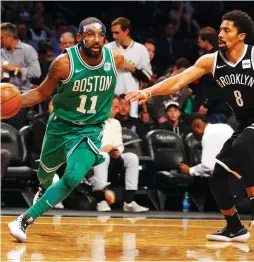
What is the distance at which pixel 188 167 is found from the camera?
10.7 m

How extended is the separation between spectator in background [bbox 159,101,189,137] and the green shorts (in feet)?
13.0

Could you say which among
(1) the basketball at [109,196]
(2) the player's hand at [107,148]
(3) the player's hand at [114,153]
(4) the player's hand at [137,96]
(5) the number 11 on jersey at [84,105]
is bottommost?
(1) the basketball at [109,196]

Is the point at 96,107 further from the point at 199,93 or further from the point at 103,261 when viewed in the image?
the point at 199,93

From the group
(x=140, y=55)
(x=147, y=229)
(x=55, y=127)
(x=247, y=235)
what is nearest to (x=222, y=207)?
(x=247, y=235)

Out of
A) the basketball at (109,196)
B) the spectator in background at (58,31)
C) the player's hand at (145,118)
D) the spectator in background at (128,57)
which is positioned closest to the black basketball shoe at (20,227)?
the basketball at (109,196)

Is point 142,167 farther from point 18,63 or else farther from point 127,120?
point 18,63

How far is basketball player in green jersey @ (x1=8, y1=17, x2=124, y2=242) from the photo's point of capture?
707cm

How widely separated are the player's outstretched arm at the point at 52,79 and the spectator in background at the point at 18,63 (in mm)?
3679

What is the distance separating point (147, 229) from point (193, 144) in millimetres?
3256

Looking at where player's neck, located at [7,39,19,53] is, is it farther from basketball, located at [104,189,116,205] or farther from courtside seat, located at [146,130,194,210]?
basketball, located at [104,189,116,205]

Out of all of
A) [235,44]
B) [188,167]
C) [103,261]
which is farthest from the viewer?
[188,167]

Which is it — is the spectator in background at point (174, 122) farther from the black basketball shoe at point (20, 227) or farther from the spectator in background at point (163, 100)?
the black basketball shoe at point (20, 227)

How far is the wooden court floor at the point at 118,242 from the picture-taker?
611cm

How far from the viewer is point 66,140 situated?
7.20m
